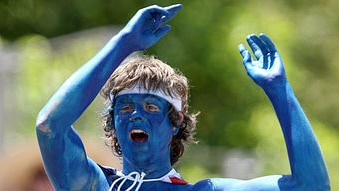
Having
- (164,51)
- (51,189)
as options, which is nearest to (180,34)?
(164,51)

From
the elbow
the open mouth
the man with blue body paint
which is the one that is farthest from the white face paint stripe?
the elbow

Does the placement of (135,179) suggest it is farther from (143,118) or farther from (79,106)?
(79,106)

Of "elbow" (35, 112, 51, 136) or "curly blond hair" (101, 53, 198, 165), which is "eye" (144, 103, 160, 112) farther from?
"elbow" (35, 112, 51, 136)

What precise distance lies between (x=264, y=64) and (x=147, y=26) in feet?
1.58

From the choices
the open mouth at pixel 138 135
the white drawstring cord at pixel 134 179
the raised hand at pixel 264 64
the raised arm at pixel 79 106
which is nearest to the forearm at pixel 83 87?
the raised arm at pixel 79 106

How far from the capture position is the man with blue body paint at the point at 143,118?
5559mm

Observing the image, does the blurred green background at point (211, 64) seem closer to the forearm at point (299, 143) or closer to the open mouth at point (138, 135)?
the open mouth at point (138, 135)

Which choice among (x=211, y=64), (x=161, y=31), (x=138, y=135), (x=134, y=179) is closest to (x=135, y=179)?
(x=134, y=179)

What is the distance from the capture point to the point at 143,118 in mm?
5707

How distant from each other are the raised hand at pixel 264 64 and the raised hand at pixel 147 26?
0.34 metres

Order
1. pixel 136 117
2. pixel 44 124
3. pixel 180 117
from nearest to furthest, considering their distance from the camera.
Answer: pixel 44 124 < pixel 136 117 < pixel 180 117

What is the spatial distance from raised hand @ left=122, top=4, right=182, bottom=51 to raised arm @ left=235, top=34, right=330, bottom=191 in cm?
35

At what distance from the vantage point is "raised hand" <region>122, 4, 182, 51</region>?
5648mm

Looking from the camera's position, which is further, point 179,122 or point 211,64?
point 211,64
